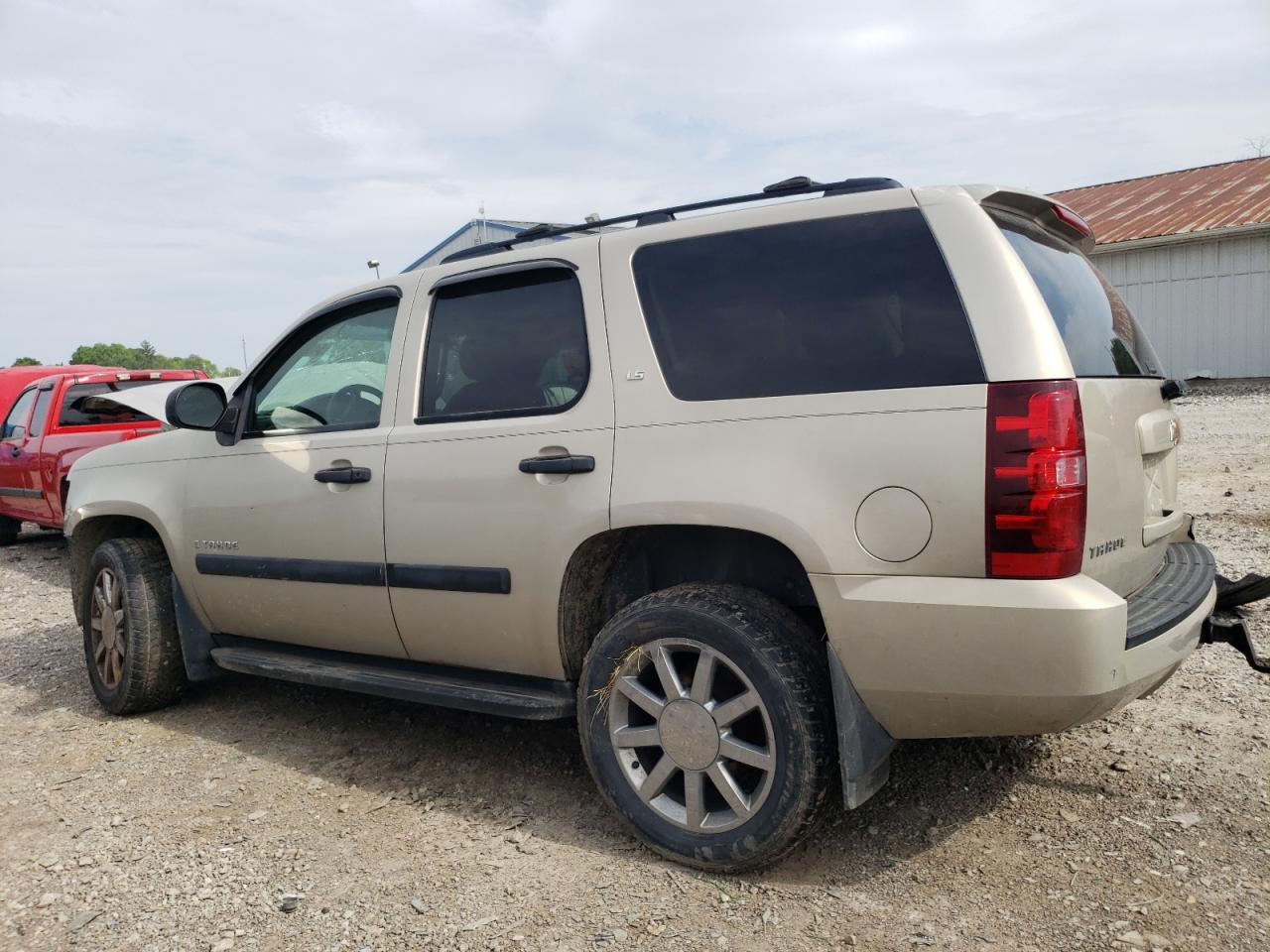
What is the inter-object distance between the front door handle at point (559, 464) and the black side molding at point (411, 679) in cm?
73

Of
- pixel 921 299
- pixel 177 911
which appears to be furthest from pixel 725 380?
pixel 177 911

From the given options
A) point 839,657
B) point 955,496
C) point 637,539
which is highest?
point 955,496

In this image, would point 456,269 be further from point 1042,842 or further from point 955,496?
point 1042,842

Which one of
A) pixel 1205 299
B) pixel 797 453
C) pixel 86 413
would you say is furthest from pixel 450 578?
pixel 1205 299

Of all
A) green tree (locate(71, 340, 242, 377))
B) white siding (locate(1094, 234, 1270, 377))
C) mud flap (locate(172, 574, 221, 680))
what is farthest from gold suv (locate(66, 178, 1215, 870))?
green tree (locate(71, 340, 242, 377))

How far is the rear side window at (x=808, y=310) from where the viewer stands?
8.30 ft

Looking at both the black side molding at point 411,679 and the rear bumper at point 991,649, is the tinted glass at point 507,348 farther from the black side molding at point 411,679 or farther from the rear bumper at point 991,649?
the rear bumper at point 991,649

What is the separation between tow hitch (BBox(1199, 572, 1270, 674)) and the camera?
3055 millimetres

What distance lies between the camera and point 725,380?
2834mm

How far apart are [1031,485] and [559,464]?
4.56ft

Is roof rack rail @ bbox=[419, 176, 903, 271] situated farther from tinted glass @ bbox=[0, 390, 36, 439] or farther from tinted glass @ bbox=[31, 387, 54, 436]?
tinted glass @ bbox=[0, 390, 36, 439]

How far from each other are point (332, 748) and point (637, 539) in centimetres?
178

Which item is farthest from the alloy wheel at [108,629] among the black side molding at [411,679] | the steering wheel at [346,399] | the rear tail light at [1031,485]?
the rear tail light at [1031,485]

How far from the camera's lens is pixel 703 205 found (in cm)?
314
